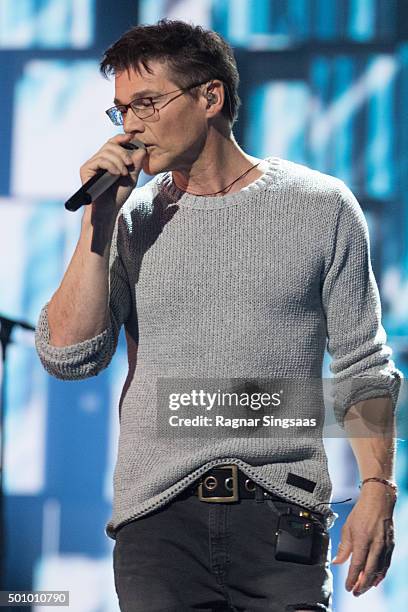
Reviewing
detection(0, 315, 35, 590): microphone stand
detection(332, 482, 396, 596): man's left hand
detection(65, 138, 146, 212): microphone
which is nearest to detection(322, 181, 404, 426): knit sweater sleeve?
detection(332, 482, 396, 596): man's left hand

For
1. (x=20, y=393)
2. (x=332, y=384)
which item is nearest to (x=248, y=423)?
(x=332, y=384)

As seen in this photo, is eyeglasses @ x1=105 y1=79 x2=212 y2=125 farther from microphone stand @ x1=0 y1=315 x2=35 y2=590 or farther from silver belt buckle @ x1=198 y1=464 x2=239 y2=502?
microphone stand @ x1=0 y1=315 x2=35 y2=590

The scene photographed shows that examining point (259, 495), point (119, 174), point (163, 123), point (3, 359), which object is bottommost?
point (259, 495)

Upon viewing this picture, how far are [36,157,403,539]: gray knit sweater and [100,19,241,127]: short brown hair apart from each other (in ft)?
0.75

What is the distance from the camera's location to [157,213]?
6.87ft

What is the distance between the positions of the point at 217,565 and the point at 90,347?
0.43 m

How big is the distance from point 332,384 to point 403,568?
4.20ft

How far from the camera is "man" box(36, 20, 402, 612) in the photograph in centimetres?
185

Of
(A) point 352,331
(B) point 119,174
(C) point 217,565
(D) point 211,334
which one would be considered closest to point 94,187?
(B) point 119,174

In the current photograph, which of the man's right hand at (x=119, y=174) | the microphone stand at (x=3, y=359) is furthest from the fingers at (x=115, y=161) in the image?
the microphone stand at (x=3, y=359)

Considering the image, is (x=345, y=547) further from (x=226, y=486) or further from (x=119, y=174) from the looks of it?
(x=119, y=174)

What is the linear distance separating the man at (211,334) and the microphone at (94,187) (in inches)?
0.8

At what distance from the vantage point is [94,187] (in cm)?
188

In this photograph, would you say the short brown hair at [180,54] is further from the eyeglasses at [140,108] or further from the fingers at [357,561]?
the fingers at [357,561]
